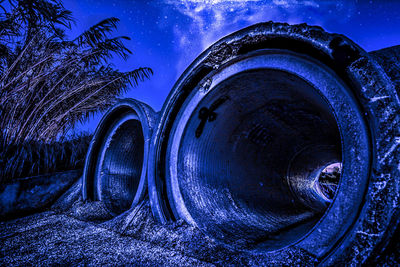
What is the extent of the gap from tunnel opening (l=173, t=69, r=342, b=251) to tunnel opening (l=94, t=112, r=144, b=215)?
3.86 feet

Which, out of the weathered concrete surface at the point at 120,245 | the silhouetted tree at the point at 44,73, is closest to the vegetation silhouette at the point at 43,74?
the silhouetted tree at the point at 44,73

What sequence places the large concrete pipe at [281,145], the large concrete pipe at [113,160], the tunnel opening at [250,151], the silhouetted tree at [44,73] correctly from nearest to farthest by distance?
the large concrete pipe at [281,145] < the tunnel opening at [250,151] < the large concrete pipe at [113,160] < the silhouetted tree at [44,73]

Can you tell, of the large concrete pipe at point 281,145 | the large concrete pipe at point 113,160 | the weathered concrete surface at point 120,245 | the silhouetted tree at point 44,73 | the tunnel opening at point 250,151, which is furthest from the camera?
the silhouetted tree at point 44,73

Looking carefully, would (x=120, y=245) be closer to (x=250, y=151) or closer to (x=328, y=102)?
(x=250, y=151)

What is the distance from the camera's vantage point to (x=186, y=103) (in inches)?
66.1

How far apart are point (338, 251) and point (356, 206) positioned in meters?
0.19

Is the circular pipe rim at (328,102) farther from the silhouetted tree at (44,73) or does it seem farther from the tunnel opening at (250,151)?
the silhouetted tree at (44,73)

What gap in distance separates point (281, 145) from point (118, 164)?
223 cm

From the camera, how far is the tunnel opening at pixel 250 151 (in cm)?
140

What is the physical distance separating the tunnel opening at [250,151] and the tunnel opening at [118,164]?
1178mm

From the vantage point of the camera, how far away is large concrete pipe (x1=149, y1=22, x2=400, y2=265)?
0.71m

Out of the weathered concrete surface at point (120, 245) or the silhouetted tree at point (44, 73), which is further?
the silhouetted tree at point (44, 73)

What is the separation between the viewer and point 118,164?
272 cm

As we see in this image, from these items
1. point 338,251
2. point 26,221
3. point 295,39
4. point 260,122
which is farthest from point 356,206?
point 26,221
